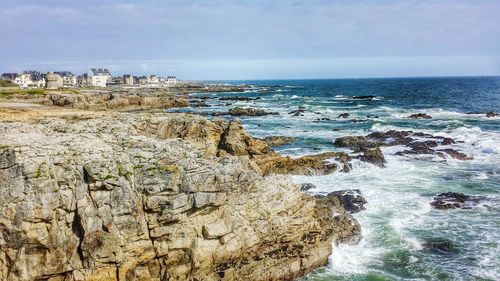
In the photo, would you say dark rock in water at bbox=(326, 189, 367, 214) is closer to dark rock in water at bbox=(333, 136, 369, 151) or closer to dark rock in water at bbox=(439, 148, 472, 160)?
dark rock in water at bbox=(439, 148, 472, 160)

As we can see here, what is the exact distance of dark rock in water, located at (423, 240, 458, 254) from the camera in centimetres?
1825

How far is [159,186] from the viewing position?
44.6 ft

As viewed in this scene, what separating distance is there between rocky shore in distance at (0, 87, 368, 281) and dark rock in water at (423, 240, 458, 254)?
4.68 meters

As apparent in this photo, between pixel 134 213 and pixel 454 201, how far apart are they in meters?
18.1

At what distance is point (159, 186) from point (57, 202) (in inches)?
113

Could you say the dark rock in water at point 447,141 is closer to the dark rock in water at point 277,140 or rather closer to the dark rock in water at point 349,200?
the dark rock in water at point 277,140

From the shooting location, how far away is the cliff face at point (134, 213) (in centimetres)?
1254

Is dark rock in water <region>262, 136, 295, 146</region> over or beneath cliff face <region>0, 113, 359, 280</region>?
beneath

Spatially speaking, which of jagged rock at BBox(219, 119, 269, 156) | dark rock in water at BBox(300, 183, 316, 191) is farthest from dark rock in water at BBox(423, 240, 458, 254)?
jagged rock at BBox(219, 119, 269, 156)

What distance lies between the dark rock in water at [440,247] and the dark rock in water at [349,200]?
14.2 feet

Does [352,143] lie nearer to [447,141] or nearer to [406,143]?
[406,143]

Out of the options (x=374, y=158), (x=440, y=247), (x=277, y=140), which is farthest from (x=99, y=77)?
(x=440, y=247)

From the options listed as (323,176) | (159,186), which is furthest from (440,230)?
(159,186)

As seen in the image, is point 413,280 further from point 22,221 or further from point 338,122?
point 338,122
